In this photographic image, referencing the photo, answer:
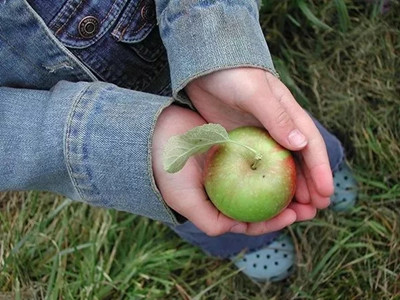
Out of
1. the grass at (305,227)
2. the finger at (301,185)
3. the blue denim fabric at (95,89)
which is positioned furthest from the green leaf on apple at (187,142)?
the grass at (305,227)

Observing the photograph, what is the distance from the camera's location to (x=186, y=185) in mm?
1019

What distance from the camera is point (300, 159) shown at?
3.38 ft

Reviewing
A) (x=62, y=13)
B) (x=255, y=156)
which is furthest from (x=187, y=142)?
(x=62, y=13)

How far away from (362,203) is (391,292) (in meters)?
0.24

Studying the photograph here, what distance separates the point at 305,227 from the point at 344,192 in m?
0.13

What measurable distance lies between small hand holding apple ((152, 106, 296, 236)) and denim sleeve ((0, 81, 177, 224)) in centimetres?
3

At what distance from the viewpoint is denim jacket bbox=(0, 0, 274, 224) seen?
96 cm

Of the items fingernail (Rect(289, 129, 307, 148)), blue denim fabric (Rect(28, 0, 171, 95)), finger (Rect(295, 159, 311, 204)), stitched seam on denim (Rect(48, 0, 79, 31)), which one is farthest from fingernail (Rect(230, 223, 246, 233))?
stitched seam on denim (Rect(48, 0, 79, 31))

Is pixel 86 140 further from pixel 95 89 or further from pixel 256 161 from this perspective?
pixel 256 161

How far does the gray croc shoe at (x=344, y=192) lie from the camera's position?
1525mm

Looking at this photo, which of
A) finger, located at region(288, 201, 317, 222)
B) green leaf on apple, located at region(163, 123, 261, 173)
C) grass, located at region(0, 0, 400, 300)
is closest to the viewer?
green leaf on apple, located at region(163, 123, 261, 173)

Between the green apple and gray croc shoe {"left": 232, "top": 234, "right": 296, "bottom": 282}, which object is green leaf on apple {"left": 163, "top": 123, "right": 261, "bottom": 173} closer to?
the green apple

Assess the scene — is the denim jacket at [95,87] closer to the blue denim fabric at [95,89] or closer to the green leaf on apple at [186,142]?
the blue denim fabric at [95,89]

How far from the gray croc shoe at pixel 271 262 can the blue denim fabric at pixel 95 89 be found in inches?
20.8
